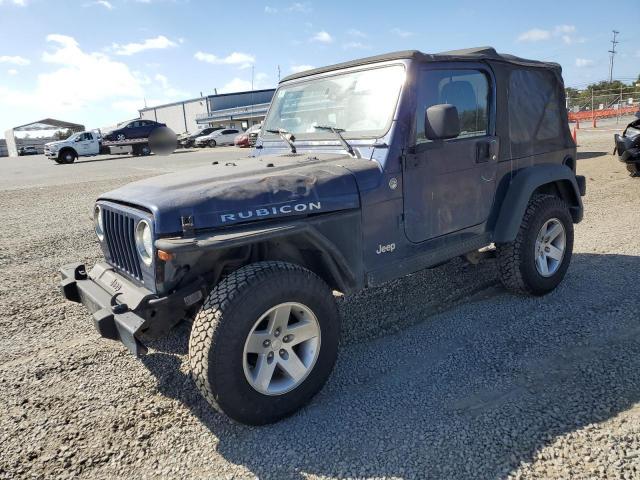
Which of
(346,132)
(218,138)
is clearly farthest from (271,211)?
(218,138)

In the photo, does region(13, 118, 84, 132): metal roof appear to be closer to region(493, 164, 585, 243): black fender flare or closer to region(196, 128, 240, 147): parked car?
region(196, 128, 240, 147): parked car

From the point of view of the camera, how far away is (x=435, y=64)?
349 centimetres

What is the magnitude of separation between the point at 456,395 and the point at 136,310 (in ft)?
6.64

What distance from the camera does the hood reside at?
2.63 meters

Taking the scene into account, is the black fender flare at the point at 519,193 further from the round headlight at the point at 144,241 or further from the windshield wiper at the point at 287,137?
the round headlight at the point at 144,241

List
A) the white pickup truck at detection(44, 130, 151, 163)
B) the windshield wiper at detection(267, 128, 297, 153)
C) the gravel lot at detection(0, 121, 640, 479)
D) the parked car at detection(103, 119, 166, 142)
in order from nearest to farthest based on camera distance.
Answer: the gravel lot at detection(0, 121, 640, 479), the windshield wiper at detection(267, 128, 297, 153), the white pickup truck at detection(44, 130, 151, 163), the parked car at detection(103, 119, 166, 142)

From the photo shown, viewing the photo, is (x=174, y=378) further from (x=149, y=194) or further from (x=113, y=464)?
(x=149, y=194)

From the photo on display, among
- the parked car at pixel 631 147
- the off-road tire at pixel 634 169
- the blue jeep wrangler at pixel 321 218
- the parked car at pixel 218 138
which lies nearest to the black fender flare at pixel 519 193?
the blue jeep wrangler at pixel 321 218

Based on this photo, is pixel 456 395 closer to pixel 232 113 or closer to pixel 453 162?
pixel 453 162

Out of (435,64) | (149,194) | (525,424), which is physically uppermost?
(435,64)

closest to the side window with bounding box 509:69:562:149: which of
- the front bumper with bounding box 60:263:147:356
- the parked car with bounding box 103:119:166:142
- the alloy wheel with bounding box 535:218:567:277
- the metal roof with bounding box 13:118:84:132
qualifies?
the alloy wheel with bounding box 535:218:567:277

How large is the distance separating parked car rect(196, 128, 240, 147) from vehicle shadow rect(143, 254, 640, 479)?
31.6 meters

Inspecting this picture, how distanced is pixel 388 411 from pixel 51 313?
340cm

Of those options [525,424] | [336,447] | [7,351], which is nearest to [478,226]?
[525,424]
